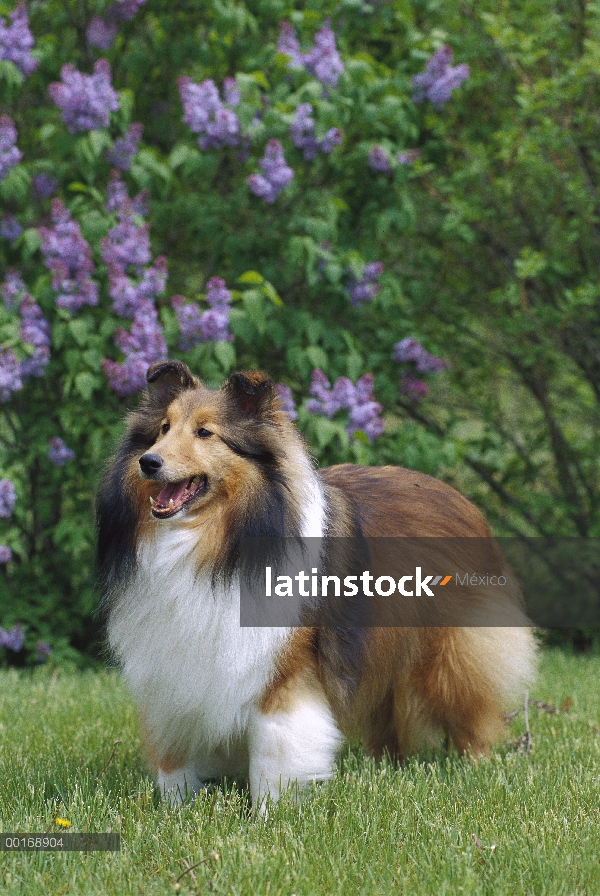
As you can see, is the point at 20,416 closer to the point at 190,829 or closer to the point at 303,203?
the point at 303,203

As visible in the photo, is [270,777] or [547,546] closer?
[270,777]

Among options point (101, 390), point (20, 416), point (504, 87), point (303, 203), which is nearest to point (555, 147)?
point (504, 87)

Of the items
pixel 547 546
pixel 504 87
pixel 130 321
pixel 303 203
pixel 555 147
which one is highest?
pixel 504 87

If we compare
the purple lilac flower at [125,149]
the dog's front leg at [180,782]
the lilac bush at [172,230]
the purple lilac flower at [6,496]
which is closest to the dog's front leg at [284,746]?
the dog's front leg at [180,782]

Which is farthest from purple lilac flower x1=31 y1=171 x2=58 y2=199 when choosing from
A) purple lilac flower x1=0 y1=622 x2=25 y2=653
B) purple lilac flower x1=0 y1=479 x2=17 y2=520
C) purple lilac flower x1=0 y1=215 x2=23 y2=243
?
purple lilac flower x1=0 y1=622 x2=25 y2=653

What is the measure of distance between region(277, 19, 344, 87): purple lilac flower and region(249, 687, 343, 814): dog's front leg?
382 cm

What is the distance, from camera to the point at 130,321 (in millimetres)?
5676

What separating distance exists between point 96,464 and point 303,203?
209 cm

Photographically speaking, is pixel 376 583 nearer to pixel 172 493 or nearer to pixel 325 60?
pixel 172 493

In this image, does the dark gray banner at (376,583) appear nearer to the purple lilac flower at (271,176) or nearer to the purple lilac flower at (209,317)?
the purple lilac flower at (209,317)

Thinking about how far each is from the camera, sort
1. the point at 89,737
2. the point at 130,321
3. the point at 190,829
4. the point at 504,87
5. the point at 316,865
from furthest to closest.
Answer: the point at 504,87
the point at 130,321
the point at 89,737
the point at 190,829
the point at 316,865

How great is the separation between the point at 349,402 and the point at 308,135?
5.21 ft

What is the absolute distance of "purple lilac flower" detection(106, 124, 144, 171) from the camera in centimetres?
575

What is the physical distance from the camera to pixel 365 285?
5992mm
